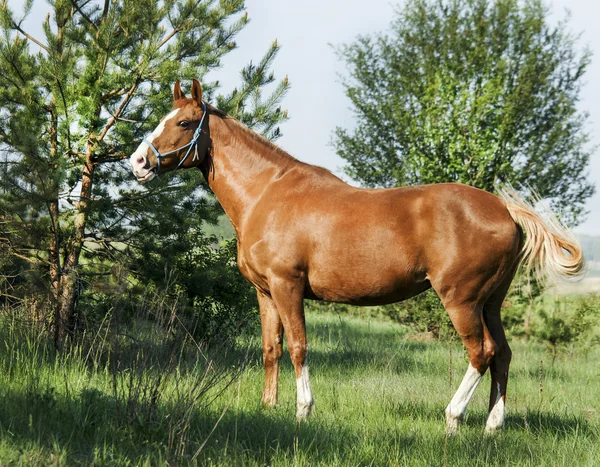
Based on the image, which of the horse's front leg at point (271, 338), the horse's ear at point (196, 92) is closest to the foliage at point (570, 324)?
the horse's front leg at point (271, 338)

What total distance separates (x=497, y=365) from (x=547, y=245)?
0.98 m

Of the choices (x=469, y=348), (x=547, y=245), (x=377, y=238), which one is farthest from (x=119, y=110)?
(x=547, y=245)

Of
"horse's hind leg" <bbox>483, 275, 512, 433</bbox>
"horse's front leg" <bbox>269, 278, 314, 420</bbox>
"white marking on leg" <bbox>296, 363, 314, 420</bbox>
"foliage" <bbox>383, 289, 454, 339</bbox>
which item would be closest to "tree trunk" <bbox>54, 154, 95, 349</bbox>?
"horse's front leg" <bbox>269, 278, 314, 420</bbox>

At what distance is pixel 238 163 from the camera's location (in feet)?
17.3

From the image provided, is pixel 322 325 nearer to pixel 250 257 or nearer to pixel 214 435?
pixel 250 257

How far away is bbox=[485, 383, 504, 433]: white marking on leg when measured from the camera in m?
4.73

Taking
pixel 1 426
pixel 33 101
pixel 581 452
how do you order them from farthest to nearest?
pixel 33 101
pixel 581 452
pixel 1 426

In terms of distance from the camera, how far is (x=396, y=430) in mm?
4387

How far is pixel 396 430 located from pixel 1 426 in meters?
2.47

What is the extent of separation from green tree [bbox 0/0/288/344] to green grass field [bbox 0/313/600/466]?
1.09m

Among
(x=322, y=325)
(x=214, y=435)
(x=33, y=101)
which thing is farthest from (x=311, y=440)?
(x=322, y=325)

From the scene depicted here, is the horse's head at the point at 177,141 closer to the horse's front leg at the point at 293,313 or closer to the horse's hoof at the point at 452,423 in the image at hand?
the horse's front leg at the point at 293,313

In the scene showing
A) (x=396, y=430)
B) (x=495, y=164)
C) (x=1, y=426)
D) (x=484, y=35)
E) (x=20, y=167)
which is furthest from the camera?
(x=484, y=35)

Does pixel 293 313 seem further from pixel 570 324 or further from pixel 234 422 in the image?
pixel 570 324
